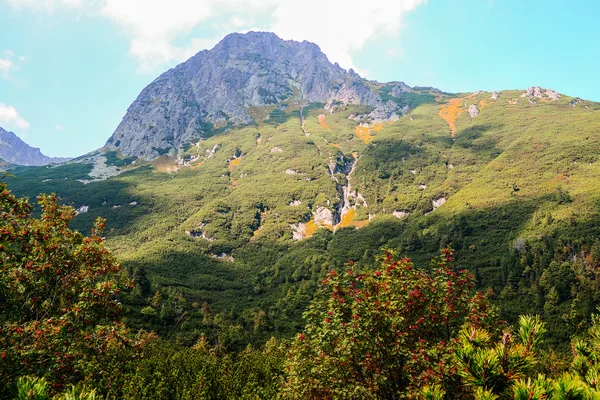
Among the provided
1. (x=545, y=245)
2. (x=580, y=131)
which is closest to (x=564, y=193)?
(x=545, y=245)

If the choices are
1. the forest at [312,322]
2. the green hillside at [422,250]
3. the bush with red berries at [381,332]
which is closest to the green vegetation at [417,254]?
the green hillside at [422,250]

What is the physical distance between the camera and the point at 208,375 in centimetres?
3609

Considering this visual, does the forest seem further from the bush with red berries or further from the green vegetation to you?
the green vegetation

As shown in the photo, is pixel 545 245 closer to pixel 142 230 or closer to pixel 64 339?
pixel 64 339

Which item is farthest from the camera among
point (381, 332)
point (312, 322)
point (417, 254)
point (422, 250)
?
point (422, 250)

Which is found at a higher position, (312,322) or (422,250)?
(312,322)

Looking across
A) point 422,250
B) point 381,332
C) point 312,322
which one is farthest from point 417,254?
point 381,332

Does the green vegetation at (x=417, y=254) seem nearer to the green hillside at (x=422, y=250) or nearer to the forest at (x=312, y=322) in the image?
the green hillside at (x=422, y=250)

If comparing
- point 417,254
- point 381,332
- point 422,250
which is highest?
point 381,332

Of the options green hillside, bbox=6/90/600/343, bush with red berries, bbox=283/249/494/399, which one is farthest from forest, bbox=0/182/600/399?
green hillside, bbox=6/90/600/343

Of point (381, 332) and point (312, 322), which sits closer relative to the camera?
point (381, 332)

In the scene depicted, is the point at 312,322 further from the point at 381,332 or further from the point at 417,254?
the point at 417,254

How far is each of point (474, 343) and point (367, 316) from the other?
265 inches

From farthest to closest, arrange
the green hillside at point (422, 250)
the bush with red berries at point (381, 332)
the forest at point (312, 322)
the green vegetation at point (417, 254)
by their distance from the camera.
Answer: the green hillside at point (422, 250) < the green vegetation at point (417, 254) < the bush with red berries at point (381, 332) < the forest at point (312, 322)
